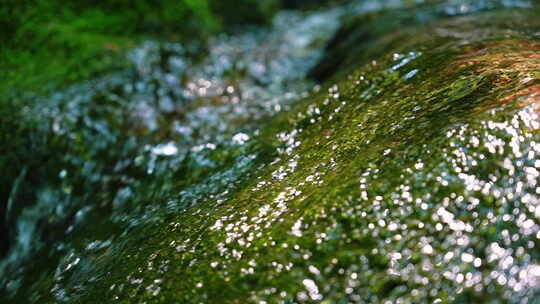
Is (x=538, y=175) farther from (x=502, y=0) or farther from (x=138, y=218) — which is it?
(x=502, y=0)

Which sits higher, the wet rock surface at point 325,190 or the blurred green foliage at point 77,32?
the blurred green foliage at point 77,32

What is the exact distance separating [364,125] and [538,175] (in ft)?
3.58

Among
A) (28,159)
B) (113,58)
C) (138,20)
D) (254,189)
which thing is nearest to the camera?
(254,189)

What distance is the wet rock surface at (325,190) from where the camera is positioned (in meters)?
2.16

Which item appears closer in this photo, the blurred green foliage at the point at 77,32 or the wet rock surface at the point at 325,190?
the wet rock surface at the point at 325,190

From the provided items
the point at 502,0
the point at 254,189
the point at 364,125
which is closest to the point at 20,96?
the point at 254,189

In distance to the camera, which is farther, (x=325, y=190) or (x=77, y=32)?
(x=77, y=32)

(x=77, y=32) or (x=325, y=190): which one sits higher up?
(x=77, y=32)

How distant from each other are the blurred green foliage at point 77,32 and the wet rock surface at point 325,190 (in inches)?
24.2

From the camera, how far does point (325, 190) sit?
8.21 feet

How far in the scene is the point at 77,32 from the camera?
5816 mm

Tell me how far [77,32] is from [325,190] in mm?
4710

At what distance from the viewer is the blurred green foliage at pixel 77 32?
514 centimetres

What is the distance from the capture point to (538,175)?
225 cm
